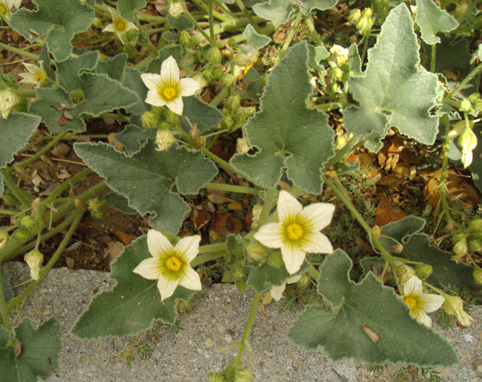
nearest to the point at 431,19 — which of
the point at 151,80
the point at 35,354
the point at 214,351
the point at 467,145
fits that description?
the point at 467,145

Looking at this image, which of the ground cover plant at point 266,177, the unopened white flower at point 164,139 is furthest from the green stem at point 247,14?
the unopened white flower at point 164,139

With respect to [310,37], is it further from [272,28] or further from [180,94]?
[180,94]

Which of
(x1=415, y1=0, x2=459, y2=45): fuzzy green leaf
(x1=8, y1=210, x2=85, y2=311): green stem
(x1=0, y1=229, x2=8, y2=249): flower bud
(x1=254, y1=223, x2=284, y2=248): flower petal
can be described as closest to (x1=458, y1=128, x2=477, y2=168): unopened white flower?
(x1=415, y1=0, x2=459, y2=45): fuzzy green leaf

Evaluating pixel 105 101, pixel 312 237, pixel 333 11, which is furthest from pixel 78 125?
pixel 333 11

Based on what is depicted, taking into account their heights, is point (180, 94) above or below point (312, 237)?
above

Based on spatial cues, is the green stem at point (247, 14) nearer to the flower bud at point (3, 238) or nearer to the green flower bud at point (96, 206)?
the green flower bud at point (96, 206)

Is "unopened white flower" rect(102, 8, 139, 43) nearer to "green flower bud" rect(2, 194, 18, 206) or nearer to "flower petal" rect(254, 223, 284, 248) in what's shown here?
"green flower bud" rect(2, 194, 18, 206)
